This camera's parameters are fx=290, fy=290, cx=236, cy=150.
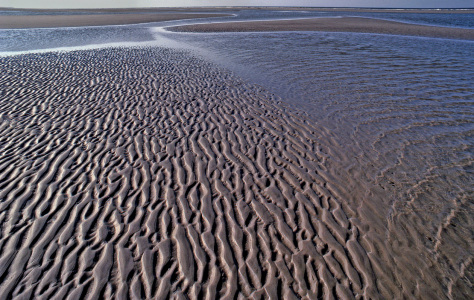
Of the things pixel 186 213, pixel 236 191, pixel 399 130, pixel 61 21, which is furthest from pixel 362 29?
pixel 61 21

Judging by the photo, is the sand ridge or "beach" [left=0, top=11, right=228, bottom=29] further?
"beach" [left=0, top=11, right=228, bottom=29]

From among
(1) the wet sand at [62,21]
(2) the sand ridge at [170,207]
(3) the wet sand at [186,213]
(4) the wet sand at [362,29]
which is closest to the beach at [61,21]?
(1) the wet sand at [62,21]

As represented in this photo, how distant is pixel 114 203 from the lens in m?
5.28

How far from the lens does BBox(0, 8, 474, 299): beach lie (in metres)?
4.02

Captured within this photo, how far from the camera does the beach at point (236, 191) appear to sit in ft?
13.2

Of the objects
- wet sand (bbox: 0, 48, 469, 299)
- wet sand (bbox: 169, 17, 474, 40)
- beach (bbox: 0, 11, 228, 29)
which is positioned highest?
beach (bbox: 0, 11, 228, 29)

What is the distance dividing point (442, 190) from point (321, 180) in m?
2.33

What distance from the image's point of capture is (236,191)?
5.70 meters

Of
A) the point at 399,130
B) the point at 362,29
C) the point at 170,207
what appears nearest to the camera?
the point at 170,207

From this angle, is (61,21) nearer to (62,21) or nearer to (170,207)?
(62,21)

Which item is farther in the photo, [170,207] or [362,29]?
[362,29]

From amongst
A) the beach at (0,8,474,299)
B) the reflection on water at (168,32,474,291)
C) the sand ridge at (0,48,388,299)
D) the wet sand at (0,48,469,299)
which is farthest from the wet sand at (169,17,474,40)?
the wet sand at (0,48,469,299)

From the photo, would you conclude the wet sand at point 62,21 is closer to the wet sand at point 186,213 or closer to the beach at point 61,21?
the beach at point 61,21

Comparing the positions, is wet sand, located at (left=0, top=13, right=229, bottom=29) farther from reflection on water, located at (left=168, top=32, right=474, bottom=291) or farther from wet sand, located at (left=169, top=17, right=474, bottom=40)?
reflection on water, located at (left=168, top=32, right=474, bottom=291)
